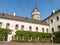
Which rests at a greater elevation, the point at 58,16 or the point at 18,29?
the point at 58,16

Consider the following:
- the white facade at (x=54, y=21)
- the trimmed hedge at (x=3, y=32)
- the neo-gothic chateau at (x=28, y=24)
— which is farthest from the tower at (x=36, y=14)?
the trimmed hedge at (x=3, y=32)

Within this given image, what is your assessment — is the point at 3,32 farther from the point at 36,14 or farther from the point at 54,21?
the point at 36,14

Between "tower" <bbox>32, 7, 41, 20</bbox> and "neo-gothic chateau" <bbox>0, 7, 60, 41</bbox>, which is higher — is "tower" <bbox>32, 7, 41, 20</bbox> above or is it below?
above

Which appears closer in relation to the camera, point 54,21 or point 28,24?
point 28,24

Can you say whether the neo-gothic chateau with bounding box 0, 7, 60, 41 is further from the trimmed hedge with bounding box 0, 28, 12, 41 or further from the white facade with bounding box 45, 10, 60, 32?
the trimmed hedge with bounding box 0, 28, 12, 41

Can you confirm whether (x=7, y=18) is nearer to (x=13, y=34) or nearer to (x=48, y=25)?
(x=13, y=34)

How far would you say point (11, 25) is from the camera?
38.3m

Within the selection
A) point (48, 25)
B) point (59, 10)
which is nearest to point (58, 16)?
point (59, 10)

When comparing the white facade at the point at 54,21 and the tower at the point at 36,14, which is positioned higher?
the tower at the point at 36,14

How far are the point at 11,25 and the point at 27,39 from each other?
6043 millimetres

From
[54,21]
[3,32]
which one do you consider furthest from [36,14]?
[3,32]

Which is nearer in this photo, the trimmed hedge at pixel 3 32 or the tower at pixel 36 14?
the trimmed hedge at pixel 3 32

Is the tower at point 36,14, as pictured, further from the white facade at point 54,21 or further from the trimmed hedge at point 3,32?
the trimmed hedge at point 3,32

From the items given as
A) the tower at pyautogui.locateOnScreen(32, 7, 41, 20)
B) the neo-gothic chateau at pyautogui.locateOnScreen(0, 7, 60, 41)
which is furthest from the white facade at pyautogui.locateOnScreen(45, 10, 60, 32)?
the tower at pyautogui.locateOnScreen(32, 7, 41, 20)
